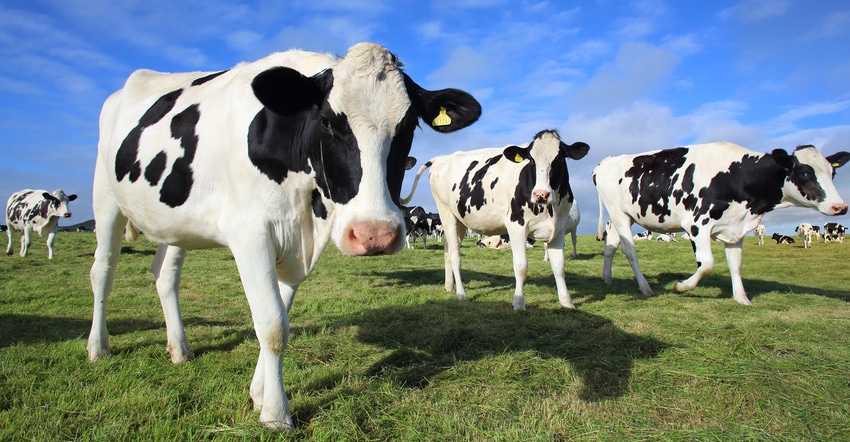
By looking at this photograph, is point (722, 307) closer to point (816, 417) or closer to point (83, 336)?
point (816, 417)

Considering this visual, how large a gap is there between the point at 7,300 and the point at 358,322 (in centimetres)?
537

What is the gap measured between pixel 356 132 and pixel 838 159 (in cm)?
1039

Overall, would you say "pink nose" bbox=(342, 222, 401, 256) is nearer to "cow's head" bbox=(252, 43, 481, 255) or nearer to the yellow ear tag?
"cow's head" bbox=(252, 43, 481, 255)

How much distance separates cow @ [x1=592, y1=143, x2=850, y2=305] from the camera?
8.30 m

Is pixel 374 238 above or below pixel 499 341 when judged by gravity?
above

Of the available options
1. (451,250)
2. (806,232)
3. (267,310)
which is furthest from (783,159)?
(806,232)

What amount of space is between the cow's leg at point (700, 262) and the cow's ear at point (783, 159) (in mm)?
1646

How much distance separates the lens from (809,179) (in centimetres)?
827

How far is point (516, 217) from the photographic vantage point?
777 cm

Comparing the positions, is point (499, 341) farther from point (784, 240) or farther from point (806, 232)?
point (784, 240)

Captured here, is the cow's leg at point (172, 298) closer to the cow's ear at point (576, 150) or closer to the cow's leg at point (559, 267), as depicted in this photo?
the cow's leg at point (559, 267)

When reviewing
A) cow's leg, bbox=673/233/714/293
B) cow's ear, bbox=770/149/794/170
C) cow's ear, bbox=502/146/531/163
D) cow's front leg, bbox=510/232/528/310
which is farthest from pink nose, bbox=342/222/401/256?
cow's ear, bbox=770/149/794/170

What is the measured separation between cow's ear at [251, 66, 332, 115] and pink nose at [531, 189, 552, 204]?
4.71 meters

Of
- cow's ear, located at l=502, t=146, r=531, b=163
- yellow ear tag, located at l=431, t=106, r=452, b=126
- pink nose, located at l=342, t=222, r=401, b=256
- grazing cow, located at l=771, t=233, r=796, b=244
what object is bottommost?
grazing cow, located at l=771, t=233, r=796, b=244
